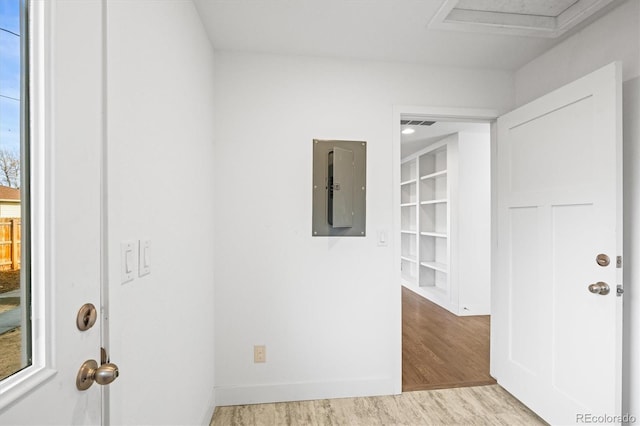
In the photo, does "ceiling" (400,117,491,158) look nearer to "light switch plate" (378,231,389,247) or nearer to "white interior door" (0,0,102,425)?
"light switch plate" (378,231,389,247)

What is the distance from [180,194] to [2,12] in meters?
0.90

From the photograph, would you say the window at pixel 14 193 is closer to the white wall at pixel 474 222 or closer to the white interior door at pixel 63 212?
the white interior door at pixel 63 212

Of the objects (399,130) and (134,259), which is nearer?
(134,259)

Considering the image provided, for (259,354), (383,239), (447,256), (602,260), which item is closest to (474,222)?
(447,256)

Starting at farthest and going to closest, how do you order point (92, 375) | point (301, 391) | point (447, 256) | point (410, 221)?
point (410, 221)
point (447, 256)
point (301, 391)
point (92, 375)

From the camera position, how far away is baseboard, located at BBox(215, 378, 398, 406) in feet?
6.40

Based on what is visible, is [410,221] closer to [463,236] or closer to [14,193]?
[463,236]

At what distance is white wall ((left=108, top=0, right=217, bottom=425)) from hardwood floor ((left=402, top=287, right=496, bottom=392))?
1589 millimetres

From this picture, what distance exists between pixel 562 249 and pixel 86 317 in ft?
7.14

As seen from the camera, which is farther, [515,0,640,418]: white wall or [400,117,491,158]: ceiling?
[400,117,491,158]: ceiling

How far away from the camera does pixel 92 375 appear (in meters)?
0.69

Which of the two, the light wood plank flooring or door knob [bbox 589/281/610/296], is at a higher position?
door knob [bbox 589/281/610/296]

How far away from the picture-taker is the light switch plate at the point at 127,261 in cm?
90

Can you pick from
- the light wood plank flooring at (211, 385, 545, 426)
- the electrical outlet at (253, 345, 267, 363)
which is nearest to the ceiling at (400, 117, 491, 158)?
the light wood plank flooring at (211, 385, 545, 426)
